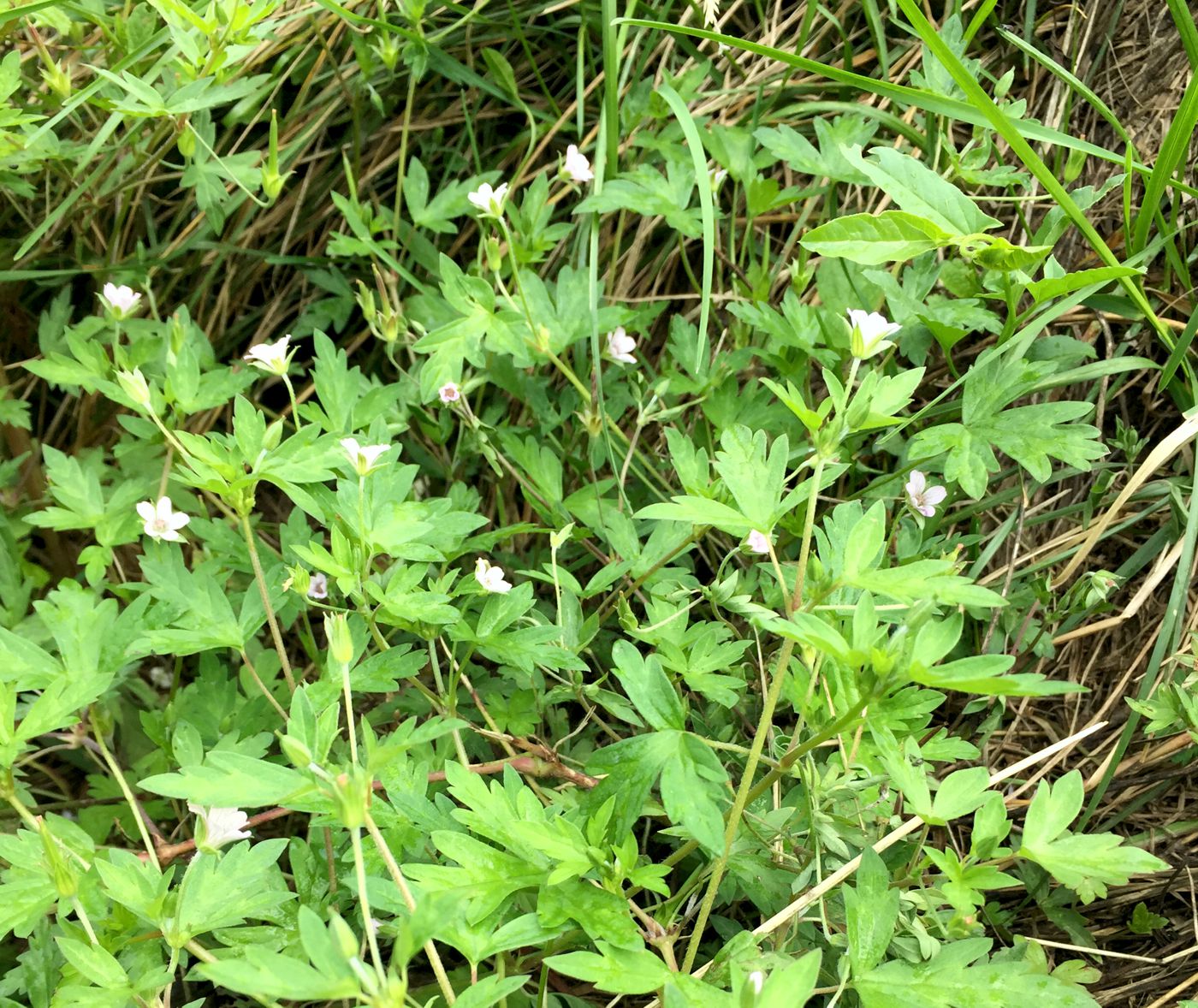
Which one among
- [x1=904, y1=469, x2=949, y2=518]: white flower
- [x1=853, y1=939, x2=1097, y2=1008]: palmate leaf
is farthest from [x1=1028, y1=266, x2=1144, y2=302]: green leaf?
[x1=853, y1=939, x2=1097, y2=1008]: palmate leaf

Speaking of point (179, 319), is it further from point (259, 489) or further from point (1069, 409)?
point (1069, 409)

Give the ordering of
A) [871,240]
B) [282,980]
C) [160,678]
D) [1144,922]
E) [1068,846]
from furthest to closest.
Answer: [160,678]
[1144,922]
[871,240]
[1068,846]
[282,980]

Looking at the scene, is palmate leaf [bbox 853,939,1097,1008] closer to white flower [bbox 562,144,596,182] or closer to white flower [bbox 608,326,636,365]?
white flower [bbox 608,326,636,365]

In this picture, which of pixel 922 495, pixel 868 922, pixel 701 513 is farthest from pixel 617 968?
pixel 922 495

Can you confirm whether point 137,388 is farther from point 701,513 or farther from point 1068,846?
point 1068,846

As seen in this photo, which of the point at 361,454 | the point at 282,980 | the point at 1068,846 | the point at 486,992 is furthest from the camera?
the point at 361,454
